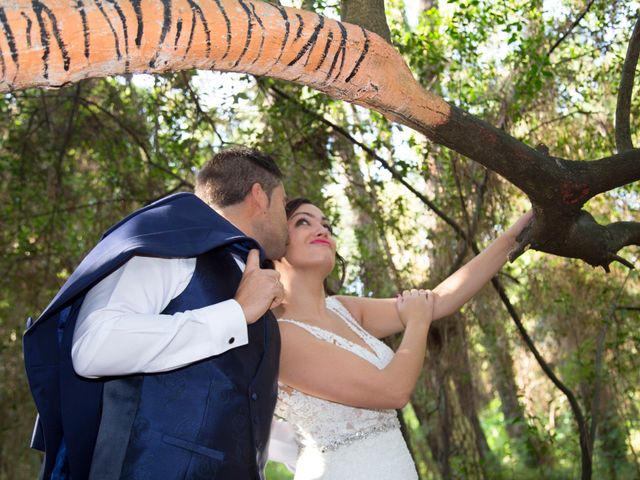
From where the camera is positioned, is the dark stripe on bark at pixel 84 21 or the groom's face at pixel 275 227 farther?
the groom's face at pixel 275 227

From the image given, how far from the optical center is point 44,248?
22.4 feet

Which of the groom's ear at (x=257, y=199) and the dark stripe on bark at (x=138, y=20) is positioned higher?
the groom's ear at (x=257, y=199)

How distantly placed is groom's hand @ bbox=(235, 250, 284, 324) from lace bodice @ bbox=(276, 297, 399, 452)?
966 mm

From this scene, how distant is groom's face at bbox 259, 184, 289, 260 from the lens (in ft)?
9.43

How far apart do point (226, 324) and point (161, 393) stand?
0.26 metres

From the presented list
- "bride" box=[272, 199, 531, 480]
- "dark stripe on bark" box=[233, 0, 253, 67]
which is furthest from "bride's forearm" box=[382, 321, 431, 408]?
"dark stripe on bark" box=[233, 0, 253, 67]

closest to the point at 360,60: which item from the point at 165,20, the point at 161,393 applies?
the point at 165,20

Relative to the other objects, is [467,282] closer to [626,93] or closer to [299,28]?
[626,93]

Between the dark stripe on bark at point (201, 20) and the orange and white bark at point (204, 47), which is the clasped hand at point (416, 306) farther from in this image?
the dark stripe on bark at point (201, 20)

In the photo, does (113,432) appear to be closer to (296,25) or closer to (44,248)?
(296,25)

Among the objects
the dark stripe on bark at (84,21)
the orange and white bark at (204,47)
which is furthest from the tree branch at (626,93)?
the dark stripe on bark at (84,21)

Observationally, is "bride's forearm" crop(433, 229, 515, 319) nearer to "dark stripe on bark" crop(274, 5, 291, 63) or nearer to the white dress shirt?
the white dress shirt

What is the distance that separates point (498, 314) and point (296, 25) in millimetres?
5368

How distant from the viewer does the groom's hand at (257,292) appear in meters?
2.19
